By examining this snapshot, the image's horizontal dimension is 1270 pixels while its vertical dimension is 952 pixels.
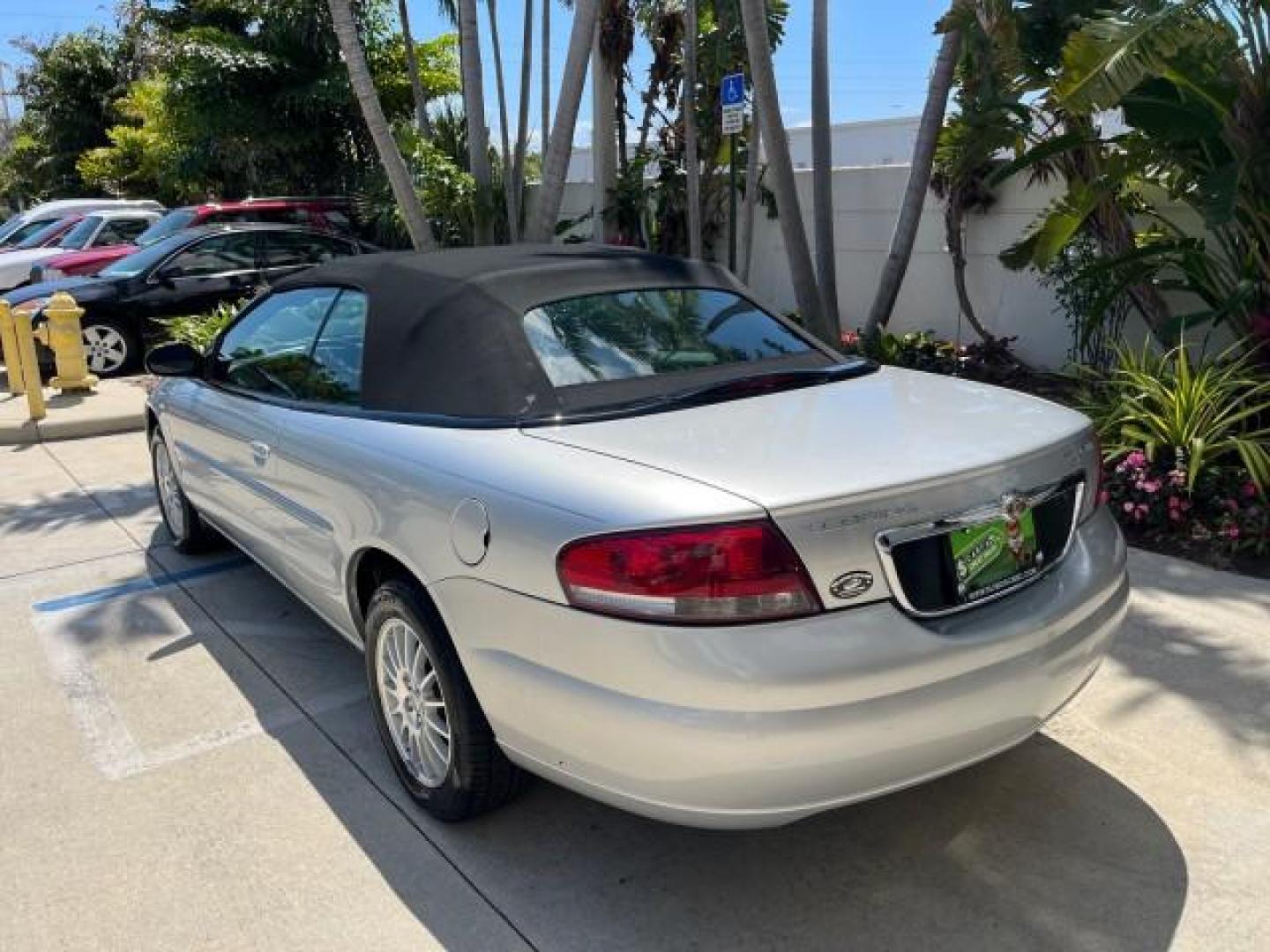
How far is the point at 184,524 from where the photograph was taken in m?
5.45

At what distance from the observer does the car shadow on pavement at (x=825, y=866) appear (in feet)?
8.53

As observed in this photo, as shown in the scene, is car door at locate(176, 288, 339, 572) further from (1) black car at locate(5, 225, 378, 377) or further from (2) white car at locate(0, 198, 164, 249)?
(2) white car at locate(0, 198, 164, 249)

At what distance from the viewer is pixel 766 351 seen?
11.9ft

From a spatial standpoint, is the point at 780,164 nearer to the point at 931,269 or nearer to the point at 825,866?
the point at 931,269

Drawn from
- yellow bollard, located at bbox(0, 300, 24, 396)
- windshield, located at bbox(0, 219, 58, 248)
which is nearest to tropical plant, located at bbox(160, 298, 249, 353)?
yellow bollard, located at bbox(0, 300, 24, 396)

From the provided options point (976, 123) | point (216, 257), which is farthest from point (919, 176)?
point (216, 257)

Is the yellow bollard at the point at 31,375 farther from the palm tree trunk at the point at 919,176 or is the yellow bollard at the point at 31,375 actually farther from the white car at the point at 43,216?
the white car at the point at 43,216

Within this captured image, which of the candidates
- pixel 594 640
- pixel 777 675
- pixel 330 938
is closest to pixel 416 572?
pixel 594 640

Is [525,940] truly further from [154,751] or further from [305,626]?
[305,626]

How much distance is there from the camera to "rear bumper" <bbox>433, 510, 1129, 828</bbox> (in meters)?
2.27

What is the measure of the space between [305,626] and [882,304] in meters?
5.65

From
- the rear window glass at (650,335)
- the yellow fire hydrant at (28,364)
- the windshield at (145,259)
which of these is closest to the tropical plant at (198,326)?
the windshield at (145,259)

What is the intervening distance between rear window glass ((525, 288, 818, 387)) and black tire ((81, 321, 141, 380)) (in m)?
9.60

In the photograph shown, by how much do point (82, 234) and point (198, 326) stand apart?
258 inches
